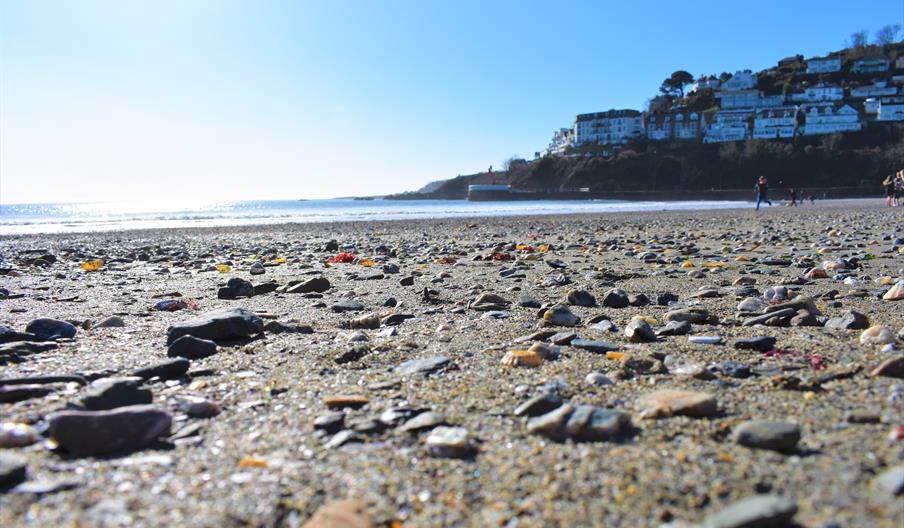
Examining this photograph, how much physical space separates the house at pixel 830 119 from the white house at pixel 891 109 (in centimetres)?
492

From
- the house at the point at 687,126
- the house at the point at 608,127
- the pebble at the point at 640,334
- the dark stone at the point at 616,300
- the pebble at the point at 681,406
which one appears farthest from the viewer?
the house at the point at 608,127

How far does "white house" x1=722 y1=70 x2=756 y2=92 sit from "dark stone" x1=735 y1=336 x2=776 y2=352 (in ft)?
503

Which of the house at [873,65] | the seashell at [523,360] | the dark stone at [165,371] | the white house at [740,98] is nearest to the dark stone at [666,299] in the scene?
the seashell at [523,360]

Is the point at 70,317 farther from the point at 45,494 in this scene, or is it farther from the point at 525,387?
the point at 525,387

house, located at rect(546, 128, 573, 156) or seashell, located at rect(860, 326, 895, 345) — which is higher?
house, located at rect(546, 128, 573, 156)

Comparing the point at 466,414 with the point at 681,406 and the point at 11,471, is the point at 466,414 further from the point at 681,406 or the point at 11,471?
the point at 11,471

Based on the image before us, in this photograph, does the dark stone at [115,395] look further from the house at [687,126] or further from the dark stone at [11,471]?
the house at [687,126]

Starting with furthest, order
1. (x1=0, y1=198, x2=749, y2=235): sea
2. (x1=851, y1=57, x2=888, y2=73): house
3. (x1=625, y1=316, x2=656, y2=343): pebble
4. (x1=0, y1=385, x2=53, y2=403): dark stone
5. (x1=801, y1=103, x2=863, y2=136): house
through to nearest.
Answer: (x1=851, y1=57, x2=888, y2=73): house, (x1=801, y1=103, x2=863, y2=136): house, (x1=0, y1=198, x2=749, y2=235): sea, (x1=625, y1=316, x2=656, y2=343): pebble, (x1=0, y1=385, x2=53, y2=403): dark stone

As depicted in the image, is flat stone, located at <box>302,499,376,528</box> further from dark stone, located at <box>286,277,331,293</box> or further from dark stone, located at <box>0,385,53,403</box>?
dark stone, located at <box>286,277,331,293</box>

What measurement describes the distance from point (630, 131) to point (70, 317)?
142620 mm

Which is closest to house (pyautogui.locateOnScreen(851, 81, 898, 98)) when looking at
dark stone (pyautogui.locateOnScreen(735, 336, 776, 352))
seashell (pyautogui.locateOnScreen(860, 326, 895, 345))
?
seashell (pyautogui.locateOnScreen(860, 326, 895, 345))

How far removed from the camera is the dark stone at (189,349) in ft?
8.46

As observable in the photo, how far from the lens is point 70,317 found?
375 centimetres

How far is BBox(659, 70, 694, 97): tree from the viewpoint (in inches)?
6014
